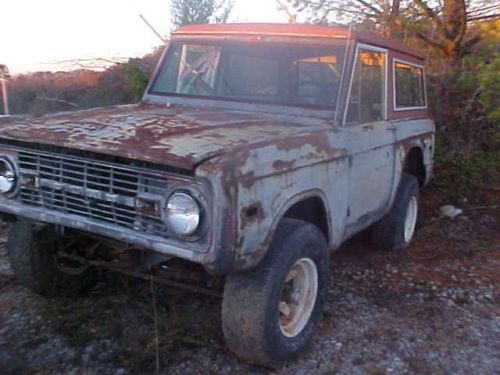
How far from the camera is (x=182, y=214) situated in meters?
2.71

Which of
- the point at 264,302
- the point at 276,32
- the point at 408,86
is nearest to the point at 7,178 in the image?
the point at 264,302

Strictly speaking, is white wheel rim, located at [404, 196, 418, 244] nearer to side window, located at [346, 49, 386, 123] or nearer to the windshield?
side window, located at [346, 49, 386, 123]

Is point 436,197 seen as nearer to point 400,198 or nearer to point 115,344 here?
point 400,198

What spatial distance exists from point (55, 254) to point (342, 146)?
2019 mm

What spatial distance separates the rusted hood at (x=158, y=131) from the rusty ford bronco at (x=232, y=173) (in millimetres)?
11

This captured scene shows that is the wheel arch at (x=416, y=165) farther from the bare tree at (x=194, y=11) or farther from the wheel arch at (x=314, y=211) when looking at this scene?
the bare tree at (x=194, y=11)

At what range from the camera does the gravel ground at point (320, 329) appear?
3.29 metres

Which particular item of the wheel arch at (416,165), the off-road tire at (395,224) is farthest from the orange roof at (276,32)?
the off-road tire at (395,224)

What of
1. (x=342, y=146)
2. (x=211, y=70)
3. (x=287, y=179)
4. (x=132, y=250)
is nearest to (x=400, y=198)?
(x=342, y=146)

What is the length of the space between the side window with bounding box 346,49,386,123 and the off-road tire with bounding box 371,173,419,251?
96cm

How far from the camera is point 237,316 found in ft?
9.89

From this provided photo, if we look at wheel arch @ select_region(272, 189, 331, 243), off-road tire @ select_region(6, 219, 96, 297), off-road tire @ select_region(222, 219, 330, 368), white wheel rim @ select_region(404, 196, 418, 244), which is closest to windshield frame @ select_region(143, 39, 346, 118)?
wheel arch @ select_region(272, 189, 331, 243)

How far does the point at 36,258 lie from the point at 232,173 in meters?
1.84

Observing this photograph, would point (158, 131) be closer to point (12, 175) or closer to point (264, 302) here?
point (12, 175)
